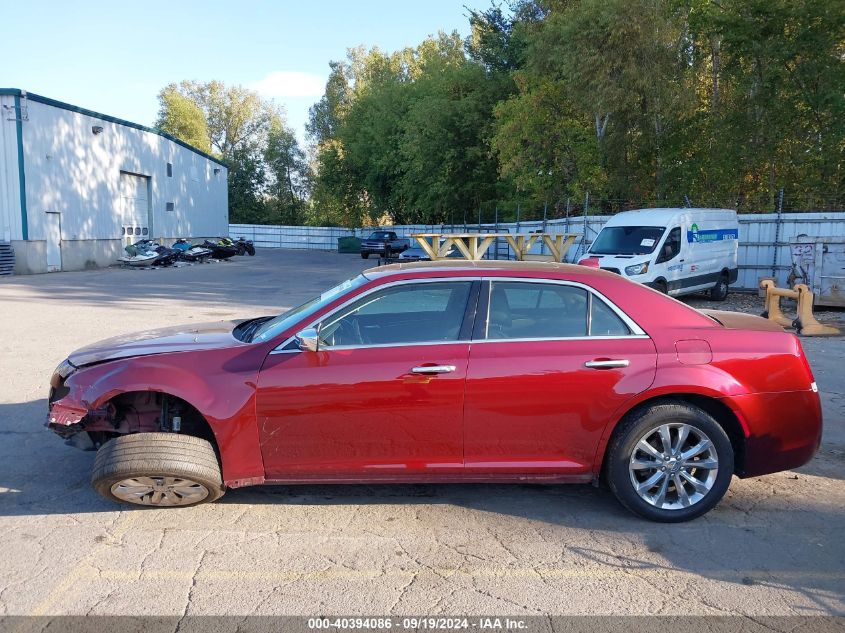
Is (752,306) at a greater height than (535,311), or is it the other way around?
(535,311)

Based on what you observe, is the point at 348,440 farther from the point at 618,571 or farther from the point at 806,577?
the point at 806,577

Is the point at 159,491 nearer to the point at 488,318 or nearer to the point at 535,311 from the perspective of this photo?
the point at 488,318

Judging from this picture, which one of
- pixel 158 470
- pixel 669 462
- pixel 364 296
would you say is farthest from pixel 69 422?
pixel 669 462

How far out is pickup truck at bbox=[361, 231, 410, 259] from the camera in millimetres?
39406

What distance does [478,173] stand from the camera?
37469 millimetres

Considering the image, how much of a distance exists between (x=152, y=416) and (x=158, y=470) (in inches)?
22.0

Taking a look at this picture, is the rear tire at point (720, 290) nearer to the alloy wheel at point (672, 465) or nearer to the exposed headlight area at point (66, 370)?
the alloy wheel at point (672, 465)

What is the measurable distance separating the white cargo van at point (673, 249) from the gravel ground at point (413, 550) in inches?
418

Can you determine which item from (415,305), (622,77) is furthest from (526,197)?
(415,305)

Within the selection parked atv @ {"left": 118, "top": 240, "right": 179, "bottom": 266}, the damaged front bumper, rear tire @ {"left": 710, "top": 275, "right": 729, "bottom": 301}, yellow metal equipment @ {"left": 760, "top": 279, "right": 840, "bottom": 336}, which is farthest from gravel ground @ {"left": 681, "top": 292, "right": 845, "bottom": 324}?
parked atv @ {"left": 118, "top": 240, "right": 179, "bottom": 266}

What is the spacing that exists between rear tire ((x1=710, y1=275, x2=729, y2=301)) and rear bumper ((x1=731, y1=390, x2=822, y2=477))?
45.9 ft

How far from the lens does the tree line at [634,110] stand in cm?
1878

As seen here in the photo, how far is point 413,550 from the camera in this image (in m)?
3.95

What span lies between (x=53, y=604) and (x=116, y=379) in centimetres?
134
